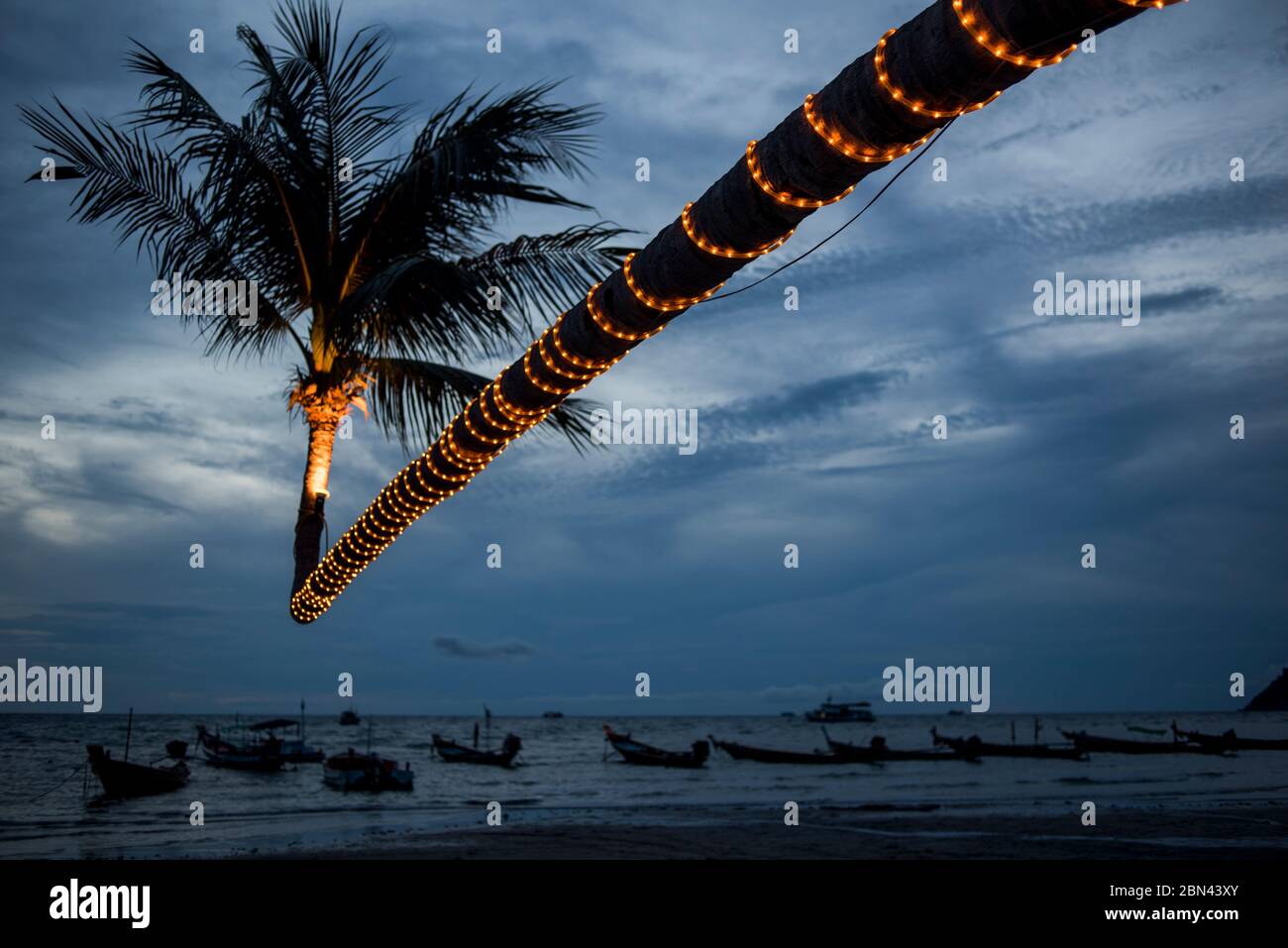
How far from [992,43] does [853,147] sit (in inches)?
12.3

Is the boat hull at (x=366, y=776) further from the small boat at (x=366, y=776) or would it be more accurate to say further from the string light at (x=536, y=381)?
the string light at (x=536, y=381)

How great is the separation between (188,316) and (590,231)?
2.93 meters

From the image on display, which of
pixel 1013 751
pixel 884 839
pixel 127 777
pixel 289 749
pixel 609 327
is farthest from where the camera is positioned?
pixel 1013 751

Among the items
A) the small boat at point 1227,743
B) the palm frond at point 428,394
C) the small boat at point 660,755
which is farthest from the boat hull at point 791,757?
the palm frond at point 428,394

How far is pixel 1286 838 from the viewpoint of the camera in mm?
19297

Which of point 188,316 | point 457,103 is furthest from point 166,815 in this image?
point 457,103

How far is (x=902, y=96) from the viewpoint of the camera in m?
1.64

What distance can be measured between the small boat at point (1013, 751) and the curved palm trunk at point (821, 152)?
162 feet

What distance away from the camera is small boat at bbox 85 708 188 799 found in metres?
29.0

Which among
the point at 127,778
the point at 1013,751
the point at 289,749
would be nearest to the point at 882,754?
the point at 1013,751

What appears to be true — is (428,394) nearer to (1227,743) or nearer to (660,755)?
(660,755)

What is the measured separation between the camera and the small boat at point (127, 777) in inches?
1141

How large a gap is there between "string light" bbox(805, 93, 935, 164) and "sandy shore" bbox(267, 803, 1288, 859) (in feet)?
48.0
